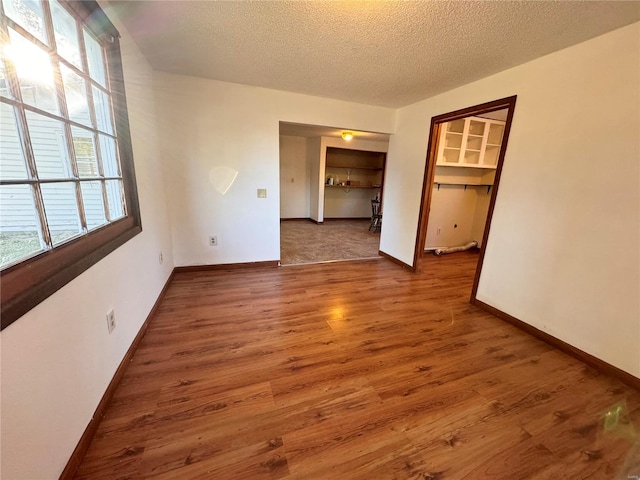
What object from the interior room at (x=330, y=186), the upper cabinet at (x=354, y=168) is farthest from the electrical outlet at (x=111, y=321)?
the upper cabinet at (x=354, y=168)

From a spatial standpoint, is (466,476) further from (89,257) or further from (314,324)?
(89,257)

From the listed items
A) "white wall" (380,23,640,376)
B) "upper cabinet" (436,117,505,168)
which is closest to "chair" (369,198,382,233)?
"upper cabinet" (436,117,505,168)

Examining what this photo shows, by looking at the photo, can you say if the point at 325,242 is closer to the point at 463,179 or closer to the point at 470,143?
the point at 463,179

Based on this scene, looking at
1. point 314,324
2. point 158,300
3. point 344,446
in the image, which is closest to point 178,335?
point 158,300

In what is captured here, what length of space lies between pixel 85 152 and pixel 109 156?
1.09ft

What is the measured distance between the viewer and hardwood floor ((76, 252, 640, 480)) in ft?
3.83

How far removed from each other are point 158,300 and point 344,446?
2.10 meters

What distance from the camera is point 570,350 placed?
197 cm

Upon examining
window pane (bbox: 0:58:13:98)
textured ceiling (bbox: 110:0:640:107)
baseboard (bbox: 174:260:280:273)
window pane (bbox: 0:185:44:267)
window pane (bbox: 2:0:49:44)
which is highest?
textured ceiling (bbox: 110:0:640:107)

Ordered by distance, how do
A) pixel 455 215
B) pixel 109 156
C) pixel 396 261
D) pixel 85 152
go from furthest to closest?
pixel 455 215 → pixel 396 261 → pixel 109 156 → pixel 85 152

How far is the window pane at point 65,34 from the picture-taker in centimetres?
121

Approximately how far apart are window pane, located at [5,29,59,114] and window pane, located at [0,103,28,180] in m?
0.12

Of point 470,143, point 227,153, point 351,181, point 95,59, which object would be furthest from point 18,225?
point 351,181

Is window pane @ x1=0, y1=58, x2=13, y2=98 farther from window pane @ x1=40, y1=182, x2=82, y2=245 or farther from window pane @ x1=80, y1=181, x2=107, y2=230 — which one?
window pane @ x1=80, y1=181, x2=107, y2=230
